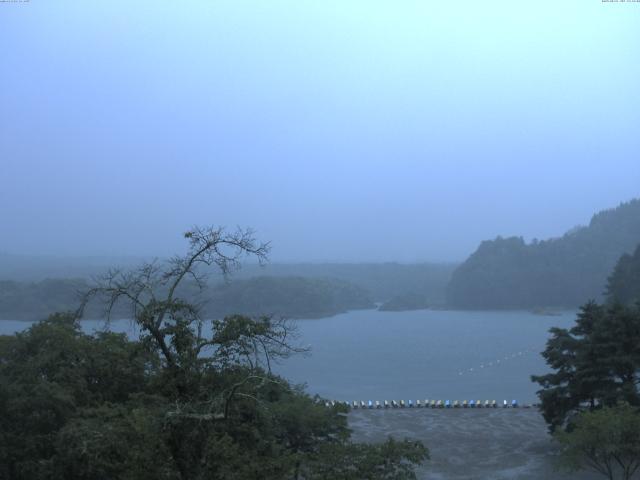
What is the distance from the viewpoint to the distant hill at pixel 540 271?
90750 millimetres

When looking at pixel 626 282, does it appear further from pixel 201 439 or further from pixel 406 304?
pixel 201 439

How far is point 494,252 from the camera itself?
100375 mm

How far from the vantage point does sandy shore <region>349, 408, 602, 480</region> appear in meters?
17.2

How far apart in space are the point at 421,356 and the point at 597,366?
36.2m

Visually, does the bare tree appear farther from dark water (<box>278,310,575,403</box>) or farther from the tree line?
dark water (<box>278,310,575,403</box>)

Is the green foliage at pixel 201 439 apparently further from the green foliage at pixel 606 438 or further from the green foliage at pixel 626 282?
the green foliage at pixel 626 282

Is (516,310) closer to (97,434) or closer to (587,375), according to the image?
(587,375)

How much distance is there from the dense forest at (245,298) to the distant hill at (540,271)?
1674 cm

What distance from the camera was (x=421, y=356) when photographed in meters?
53.5

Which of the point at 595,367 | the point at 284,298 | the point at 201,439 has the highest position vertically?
the point at 201,439

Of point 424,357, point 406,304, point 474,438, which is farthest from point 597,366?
point 406,304

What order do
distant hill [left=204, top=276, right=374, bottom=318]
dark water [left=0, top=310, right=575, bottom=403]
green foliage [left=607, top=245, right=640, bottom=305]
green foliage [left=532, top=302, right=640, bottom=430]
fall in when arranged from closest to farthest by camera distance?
1. green foliage [left=532, top=302, right=640, bottom=430]
2. dark water [left=0, top=310, right=575, bottom=403]
3. green foliage [left=607, top=245, right=640, bottom=305]
4. distant hill [left=204, top=276, right=374, bottom=318]

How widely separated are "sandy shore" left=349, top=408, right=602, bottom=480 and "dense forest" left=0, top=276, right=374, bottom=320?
3321cm

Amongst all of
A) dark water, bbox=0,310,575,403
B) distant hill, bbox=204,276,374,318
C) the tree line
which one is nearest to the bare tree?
the tree line
